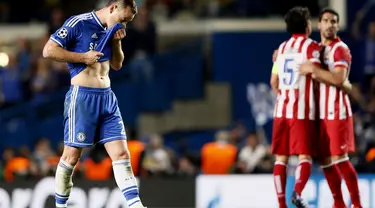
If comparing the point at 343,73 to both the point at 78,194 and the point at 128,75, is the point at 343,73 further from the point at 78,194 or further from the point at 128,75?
the point at 128,75

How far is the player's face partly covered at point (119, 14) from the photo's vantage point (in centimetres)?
1005

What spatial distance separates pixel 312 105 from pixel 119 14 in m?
2.29

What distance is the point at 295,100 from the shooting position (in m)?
11.3

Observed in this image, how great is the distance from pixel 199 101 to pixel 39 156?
3275 mm

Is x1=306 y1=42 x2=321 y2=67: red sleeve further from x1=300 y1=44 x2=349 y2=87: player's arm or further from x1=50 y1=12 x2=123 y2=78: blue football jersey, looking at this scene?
x1=50 y1=12 x2=123 y2=78: blue football jersey

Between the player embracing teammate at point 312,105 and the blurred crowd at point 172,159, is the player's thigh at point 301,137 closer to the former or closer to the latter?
the player embracing teammate at point 312,105

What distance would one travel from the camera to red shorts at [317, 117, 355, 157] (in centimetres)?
1136

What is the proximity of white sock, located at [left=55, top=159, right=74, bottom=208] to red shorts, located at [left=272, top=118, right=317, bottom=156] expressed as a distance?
217cm

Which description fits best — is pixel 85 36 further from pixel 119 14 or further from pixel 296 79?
pixel 296 79

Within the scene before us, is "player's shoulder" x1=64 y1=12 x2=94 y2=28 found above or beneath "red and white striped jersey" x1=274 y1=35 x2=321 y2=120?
above

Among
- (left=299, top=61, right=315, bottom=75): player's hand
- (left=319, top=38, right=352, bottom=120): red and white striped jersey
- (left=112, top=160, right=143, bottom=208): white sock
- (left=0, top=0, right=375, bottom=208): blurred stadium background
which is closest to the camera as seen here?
(left=112, top=160, right=143, bottom=208): white sock

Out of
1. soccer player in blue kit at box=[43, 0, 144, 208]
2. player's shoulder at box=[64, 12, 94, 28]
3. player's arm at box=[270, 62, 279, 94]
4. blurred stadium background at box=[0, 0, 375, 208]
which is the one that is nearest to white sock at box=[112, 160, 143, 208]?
soccer player in blue kit at box=[43, 0, 144, 208]

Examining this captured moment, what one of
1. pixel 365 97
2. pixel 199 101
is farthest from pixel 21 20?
pixel 365 97

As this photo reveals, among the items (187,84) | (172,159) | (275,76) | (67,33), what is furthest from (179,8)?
(67,33)
